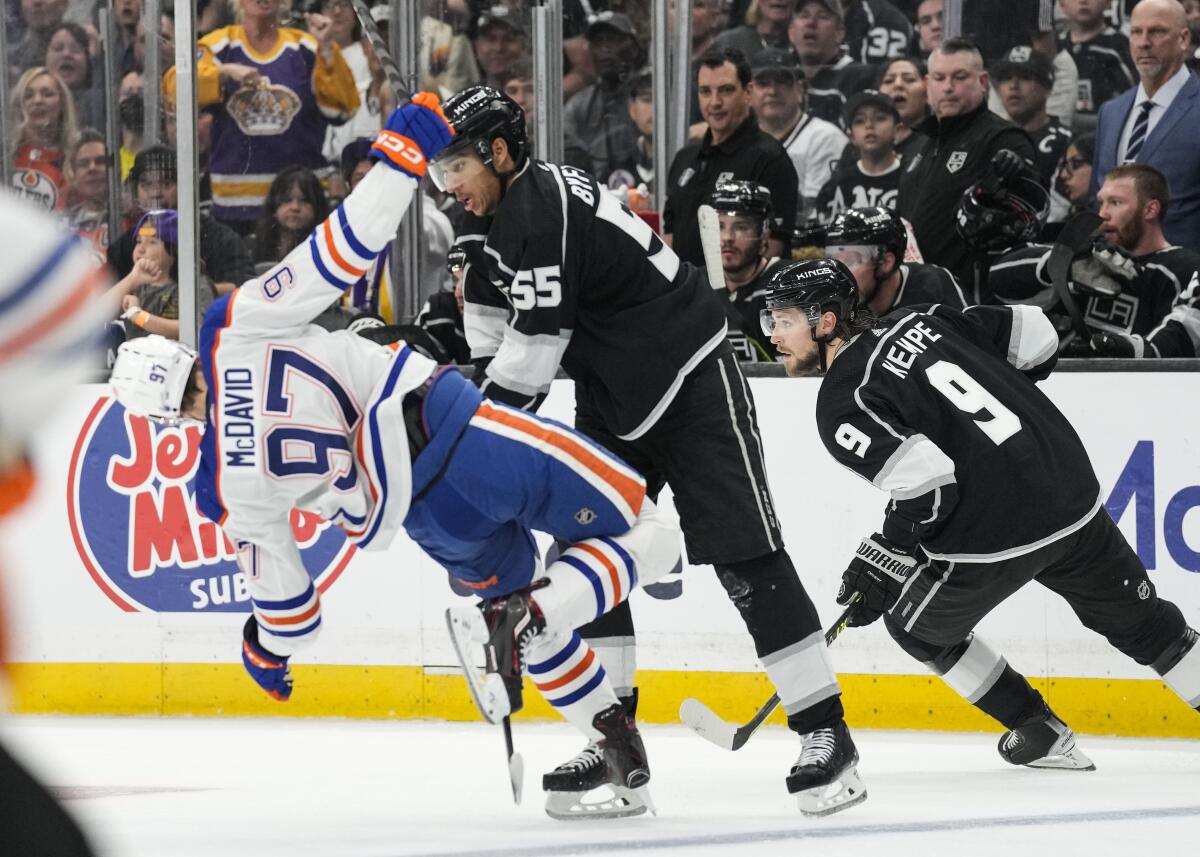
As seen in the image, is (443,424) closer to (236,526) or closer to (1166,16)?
(236,526)

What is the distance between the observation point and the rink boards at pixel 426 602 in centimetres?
450

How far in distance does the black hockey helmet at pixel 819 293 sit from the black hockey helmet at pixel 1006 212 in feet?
4.11

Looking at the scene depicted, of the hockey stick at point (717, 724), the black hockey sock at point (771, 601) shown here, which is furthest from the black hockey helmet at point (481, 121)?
the hockey stick at point (717, 724)

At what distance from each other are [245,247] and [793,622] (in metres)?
2.59

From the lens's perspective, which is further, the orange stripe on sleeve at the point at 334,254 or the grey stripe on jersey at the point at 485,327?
the grey stripe on jersey at the point at 485,327

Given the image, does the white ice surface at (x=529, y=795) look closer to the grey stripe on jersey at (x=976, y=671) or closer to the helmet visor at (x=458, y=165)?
the grey stripe on jersey at (x=976, y=671)

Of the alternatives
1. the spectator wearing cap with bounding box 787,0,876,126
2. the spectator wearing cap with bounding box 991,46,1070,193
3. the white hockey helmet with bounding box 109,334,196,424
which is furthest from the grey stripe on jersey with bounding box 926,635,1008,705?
the spectator wearing cap with bounding box 787,0,876,126

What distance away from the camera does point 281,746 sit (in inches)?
178

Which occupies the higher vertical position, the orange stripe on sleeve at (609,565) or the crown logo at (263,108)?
the crown logo at (263,108)

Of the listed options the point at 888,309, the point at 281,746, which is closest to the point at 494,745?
the point at 281,746

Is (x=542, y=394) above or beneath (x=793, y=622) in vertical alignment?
above

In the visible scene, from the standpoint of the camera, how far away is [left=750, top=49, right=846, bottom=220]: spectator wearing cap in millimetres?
5730

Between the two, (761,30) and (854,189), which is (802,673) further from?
(761,30)

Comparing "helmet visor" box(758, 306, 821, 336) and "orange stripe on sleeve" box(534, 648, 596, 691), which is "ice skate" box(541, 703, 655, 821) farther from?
"helmet visor" box(758, 306, 821, 336)
